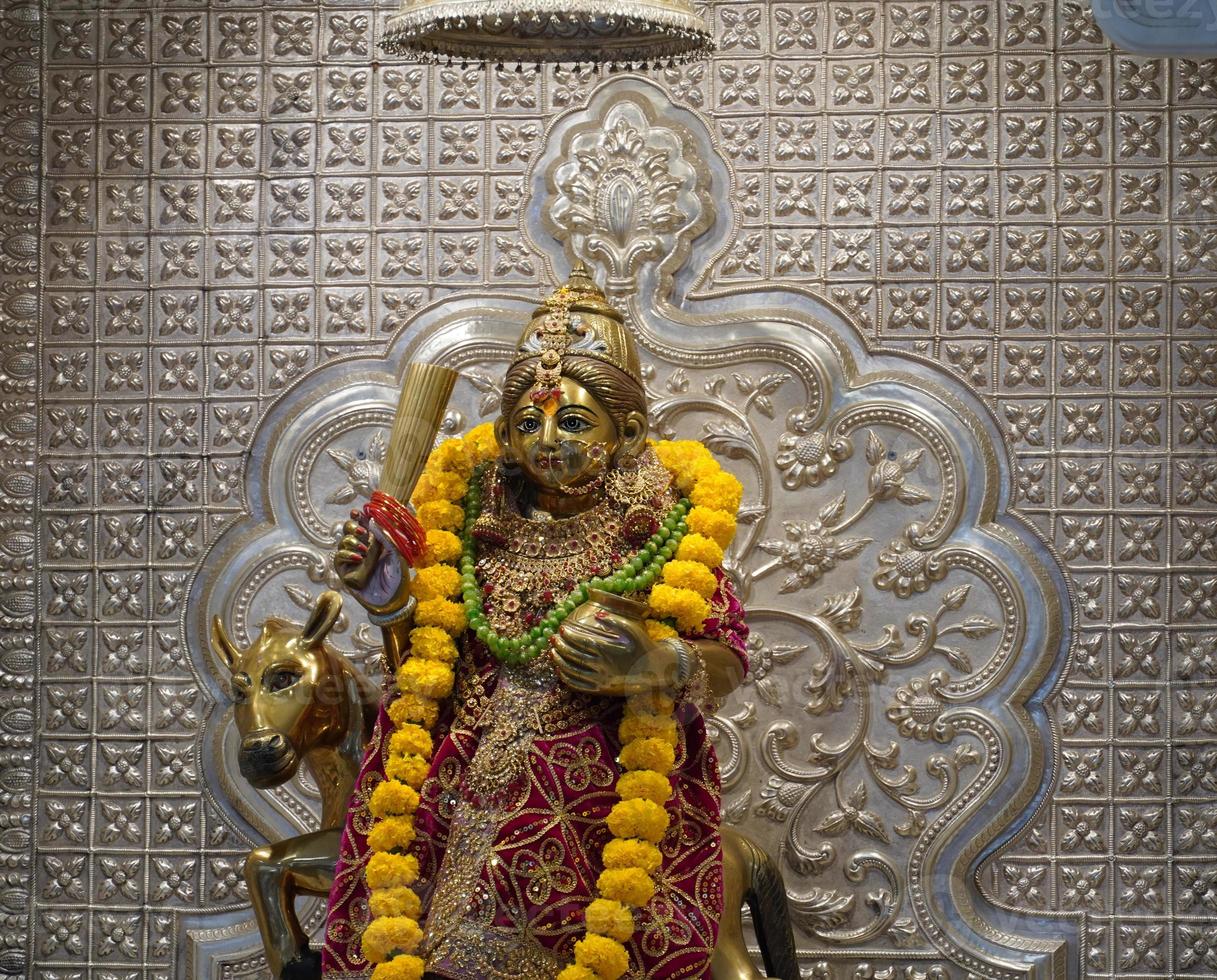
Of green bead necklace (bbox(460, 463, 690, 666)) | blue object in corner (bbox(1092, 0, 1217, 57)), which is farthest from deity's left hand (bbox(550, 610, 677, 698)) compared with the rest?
blue object in corner (bbox(1092, 0, 1217, 57))

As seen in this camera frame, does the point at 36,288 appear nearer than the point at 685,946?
No

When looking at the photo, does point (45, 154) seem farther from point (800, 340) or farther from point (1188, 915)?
point (1188, 915)

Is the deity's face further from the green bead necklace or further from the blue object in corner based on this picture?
the blue object in corner

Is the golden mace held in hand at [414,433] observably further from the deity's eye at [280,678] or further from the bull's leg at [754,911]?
the bull's leg at [754,911]

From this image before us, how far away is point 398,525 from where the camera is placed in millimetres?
3275

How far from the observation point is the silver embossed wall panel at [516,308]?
402 centimetres

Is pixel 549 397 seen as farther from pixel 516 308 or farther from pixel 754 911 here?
pixel 754 911

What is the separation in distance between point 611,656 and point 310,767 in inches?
36.6

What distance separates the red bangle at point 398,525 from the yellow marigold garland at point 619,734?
0.20ft

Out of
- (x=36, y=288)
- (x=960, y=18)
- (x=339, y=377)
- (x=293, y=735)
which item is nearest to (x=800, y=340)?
(x=960, y=18)

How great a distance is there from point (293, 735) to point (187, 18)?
1.98m

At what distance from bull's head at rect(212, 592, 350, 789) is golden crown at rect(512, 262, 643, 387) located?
0.71m

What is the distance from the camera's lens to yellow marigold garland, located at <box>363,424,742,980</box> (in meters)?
3.07

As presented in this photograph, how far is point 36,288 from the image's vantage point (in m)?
4.25
